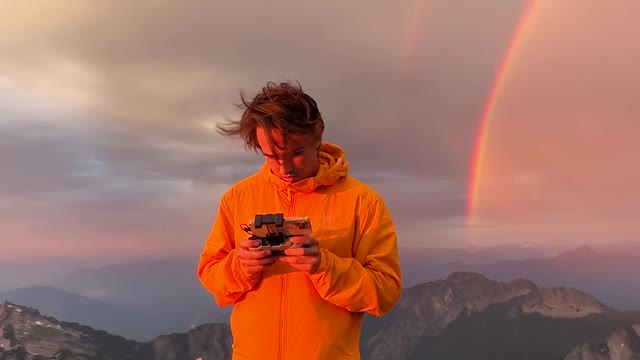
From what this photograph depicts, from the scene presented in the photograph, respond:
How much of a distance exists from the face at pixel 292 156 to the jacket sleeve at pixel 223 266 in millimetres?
663

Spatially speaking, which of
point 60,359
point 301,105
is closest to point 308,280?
point 301,105

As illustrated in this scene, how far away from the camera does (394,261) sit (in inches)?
175

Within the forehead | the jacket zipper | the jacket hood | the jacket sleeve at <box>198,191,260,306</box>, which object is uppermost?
the forehead

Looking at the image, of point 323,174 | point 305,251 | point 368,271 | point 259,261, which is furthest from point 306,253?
point 323,174

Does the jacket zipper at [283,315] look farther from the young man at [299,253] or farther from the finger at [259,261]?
the finger at [259,261]

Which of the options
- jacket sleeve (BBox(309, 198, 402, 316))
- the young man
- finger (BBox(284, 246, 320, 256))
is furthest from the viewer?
the young man

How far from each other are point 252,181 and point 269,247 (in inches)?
39.9

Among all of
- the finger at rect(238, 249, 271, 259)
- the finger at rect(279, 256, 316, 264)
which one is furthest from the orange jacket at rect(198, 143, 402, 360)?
the finger at rect(238, 249, 271, 259)

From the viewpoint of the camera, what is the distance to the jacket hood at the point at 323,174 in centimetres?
435

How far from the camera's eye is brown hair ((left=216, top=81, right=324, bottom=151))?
4043 mm

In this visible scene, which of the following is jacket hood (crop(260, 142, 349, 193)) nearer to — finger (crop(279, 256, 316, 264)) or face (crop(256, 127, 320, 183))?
face (crop(256, 127, 320, 183))

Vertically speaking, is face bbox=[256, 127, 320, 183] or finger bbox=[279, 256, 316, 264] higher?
face bbox=[256, 127, 320, 183]

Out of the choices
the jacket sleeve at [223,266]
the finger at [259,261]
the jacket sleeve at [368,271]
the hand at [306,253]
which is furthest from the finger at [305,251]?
the jacket sleeve at [223,266]

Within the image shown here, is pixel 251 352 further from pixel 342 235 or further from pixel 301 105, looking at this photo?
pixel 301 105
